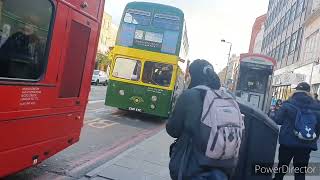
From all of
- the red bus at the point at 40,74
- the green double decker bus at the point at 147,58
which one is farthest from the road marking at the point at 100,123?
the red bus at the point at 40,74

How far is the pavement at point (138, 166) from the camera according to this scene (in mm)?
7400

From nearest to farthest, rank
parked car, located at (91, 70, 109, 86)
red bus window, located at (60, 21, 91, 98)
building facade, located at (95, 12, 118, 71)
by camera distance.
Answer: red bus window, located at (60, 21, 91, 98) < parked car, located at (91, 70, 109, 86) < building facade, located at (95, 12, 118, 71)

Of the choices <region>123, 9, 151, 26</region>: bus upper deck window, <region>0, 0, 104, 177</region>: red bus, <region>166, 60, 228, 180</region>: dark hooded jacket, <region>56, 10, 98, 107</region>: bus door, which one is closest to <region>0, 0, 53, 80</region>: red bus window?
<region>0, 0, 104, 177</region>: red bus

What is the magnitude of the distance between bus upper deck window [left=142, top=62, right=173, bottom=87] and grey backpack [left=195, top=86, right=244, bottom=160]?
12.9m

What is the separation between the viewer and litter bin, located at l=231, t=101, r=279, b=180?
14.9 ft

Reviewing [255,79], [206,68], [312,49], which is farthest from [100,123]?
[312,49]

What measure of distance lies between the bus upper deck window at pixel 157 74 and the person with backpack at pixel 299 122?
35.0ft

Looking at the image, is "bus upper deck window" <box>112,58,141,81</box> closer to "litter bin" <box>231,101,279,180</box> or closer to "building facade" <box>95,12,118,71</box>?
"litter bin" <box>231,101,279,180</box>

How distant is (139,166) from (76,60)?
8.30 feet

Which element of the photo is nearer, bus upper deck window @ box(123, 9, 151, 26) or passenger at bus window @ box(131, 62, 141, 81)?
bus upper deck window @ box(123, 9, 151, 26)

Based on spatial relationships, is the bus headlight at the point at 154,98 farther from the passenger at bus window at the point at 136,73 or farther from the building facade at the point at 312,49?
the building facade at the point at 312,49

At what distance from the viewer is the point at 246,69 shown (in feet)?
87.9

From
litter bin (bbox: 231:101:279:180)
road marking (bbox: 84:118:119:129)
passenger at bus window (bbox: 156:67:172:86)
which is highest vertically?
passenger at bus window (bbox: 156:67:172:86)

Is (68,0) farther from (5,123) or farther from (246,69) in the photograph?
(246,69)
